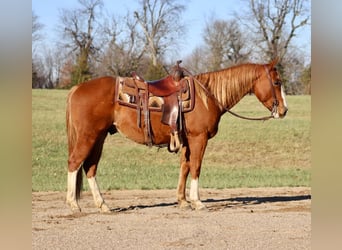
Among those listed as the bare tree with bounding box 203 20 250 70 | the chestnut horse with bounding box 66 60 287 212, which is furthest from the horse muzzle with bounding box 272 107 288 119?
the bare tree with bounding box 203 20 250 70

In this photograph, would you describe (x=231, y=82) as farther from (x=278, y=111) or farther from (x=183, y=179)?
(x=183, y=179)

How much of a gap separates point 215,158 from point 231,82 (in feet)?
32.1

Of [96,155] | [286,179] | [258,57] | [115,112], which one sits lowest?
A: [286,179]

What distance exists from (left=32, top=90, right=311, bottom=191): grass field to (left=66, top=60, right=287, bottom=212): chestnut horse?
11.7 feet

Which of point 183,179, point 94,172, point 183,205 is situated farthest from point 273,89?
point 94,172

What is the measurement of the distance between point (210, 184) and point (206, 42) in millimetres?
22459

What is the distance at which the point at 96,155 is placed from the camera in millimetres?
8609

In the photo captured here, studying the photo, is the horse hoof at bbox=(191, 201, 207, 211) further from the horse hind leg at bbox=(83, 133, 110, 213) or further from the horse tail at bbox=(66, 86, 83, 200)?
the horse tail at bbox=(66, 86, 83, 200)

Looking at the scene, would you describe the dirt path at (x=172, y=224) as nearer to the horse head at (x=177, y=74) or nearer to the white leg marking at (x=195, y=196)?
the white leg marking at (x=195, y=196)

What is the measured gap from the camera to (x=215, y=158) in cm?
1848

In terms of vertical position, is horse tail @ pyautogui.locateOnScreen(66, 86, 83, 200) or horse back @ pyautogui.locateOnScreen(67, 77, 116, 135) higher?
horse back @ pyautogui.locateOnScreen(67, 77, 116, 135)

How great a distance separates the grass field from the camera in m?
13.4
